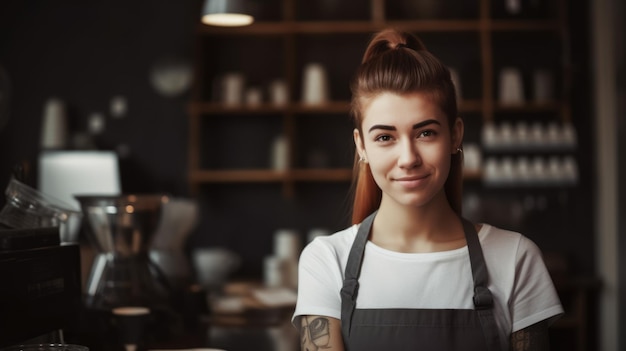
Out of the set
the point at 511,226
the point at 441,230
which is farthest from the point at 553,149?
the point at 441,230

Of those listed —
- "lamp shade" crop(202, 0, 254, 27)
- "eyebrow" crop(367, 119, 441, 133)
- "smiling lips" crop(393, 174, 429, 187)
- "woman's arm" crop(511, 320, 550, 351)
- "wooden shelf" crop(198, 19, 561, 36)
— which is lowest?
"woman's arm" crop(511, 320, 550, 351)

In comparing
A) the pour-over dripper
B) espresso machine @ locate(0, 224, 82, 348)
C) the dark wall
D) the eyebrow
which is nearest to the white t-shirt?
the eyebrow

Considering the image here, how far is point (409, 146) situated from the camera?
5.18 ft

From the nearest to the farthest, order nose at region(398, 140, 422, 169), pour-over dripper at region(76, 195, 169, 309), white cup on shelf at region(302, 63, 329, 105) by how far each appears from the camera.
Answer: nose at region(398, 140, 422, 169)
pour-over dripper at region(76, 195, 169, 309)
white cup on shelf at region(302, 63, 329, 105)

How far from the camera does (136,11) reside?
5926 millimetres

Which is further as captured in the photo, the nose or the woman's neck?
the woman's neck

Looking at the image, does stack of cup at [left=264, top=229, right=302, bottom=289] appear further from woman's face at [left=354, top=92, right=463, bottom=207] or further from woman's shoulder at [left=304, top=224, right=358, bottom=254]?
woman's face at [left=354, top=92, right=463, bottom=207]

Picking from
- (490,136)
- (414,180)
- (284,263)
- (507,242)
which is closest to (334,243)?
(414,180)

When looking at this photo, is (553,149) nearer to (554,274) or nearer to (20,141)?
(554,274)

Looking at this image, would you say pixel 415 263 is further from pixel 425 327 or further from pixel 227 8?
pixel 227 8

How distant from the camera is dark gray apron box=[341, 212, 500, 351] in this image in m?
1.62

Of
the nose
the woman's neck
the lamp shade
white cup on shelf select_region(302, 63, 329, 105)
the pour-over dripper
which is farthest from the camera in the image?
white cup on shelf select_region(302, 63, 329, 105)

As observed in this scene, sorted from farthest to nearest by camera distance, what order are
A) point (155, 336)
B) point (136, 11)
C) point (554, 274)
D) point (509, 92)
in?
point (136, 11) < point (509, 92) < point (554, 274) < point (155, 336)

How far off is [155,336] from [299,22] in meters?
3.50
